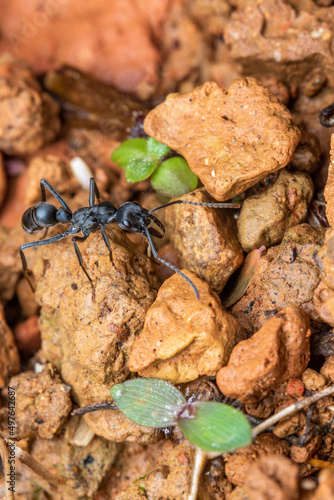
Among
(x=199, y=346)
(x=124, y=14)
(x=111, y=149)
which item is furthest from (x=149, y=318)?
(x=124, y=14)

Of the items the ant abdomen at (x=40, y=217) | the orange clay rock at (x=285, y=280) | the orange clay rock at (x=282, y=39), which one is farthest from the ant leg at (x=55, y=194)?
the orange clay rock at (x=282, y=39)

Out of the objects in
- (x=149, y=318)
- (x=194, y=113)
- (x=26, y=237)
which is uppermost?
(x=194, y=113)

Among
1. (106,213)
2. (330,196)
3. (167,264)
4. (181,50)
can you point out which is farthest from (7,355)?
(181,50)

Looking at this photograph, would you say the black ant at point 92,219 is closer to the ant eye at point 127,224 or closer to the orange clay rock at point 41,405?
the ant eye at point 127,224

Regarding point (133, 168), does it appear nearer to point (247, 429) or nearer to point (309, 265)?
point (309, 265)

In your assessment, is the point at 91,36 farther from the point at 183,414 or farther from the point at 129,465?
the point at 129,465

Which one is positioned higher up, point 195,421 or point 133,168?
point 133,168
